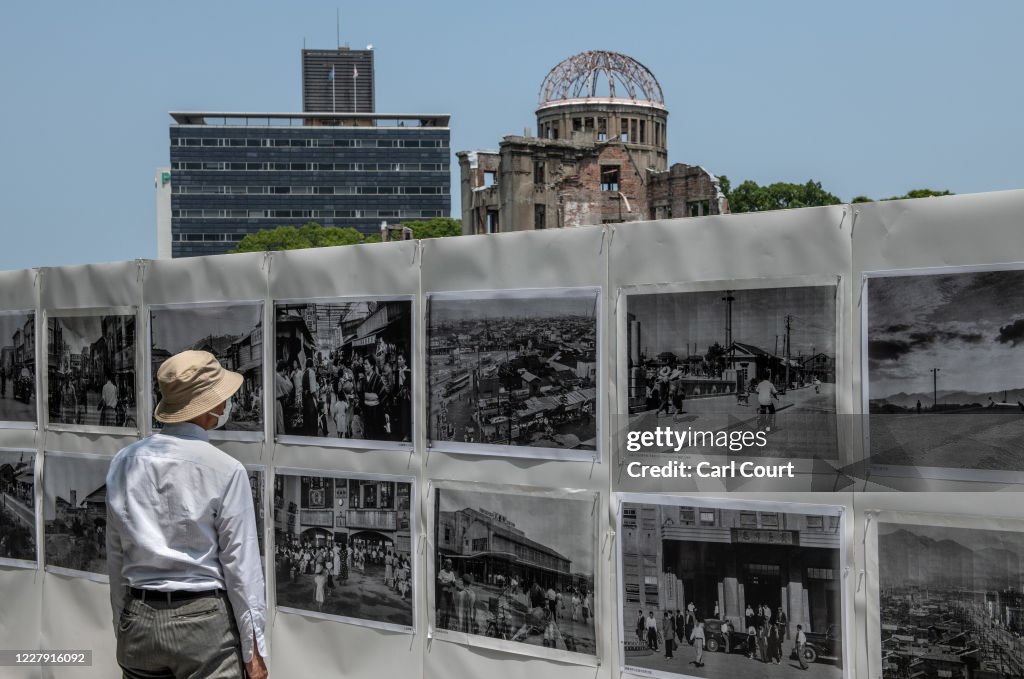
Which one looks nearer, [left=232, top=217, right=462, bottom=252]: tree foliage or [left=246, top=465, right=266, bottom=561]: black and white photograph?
[left=246, top=465, right=266, bottom=561]: black and white photograph

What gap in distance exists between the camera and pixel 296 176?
117 metres

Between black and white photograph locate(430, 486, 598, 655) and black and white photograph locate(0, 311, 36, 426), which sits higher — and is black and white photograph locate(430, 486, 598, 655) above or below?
below

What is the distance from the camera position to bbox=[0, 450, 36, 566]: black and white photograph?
5.84 metres

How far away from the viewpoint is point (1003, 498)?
301cm

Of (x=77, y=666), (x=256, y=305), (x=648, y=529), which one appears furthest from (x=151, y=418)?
(x=648, y=529)

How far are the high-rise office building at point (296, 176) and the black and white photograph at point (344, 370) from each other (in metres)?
111

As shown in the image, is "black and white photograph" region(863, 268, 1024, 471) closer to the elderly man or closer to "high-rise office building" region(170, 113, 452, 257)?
the elderly man

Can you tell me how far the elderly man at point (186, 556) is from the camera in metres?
3.35

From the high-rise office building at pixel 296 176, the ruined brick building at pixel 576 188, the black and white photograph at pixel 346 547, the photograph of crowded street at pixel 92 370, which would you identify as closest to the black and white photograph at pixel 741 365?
the black and white photograph at pixel 346 547

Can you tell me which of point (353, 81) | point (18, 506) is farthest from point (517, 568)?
point (353, 81)

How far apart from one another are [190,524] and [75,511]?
2.63 meters

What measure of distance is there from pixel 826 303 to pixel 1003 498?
75 centimetres

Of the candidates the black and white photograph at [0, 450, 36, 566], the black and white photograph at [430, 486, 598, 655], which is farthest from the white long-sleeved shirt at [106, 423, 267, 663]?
the black and white photograph at [0, 450, 36, 566]
